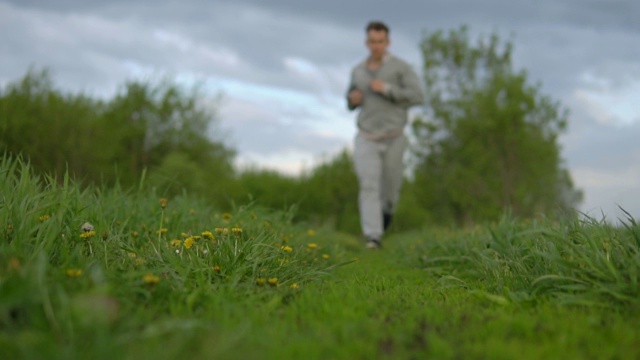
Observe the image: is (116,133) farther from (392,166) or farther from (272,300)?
(272,300)

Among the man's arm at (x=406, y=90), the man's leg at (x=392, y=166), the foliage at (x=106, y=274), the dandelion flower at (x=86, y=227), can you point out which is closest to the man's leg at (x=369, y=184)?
the man's leg at (x=392, y=166)

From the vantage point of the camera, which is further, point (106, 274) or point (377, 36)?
point (377, 36)

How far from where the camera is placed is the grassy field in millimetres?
2176

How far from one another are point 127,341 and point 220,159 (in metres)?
23.1

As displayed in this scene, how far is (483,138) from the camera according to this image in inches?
857

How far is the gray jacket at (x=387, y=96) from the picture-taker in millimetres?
9094

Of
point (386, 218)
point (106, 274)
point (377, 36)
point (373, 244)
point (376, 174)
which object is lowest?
point (373, 244)

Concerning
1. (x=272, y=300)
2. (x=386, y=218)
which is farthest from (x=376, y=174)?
(x=272, y=300)

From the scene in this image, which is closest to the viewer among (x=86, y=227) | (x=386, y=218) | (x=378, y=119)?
(x=86, y=227)

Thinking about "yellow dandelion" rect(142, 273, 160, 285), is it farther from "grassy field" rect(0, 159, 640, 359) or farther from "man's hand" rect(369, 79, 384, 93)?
"man's hand" rect(369, 79, 384, 93)

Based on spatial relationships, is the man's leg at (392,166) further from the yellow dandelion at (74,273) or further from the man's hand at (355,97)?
the yellow dandelion at (74,273)

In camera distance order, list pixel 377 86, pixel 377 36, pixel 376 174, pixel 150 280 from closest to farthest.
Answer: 1. pixel 150 280
2. pixel 377 86
3. pixel 376 174
4. pixel 377 36

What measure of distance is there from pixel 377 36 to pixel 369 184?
7.29 ft

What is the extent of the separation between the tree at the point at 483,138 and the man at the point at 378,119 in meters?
12.2
